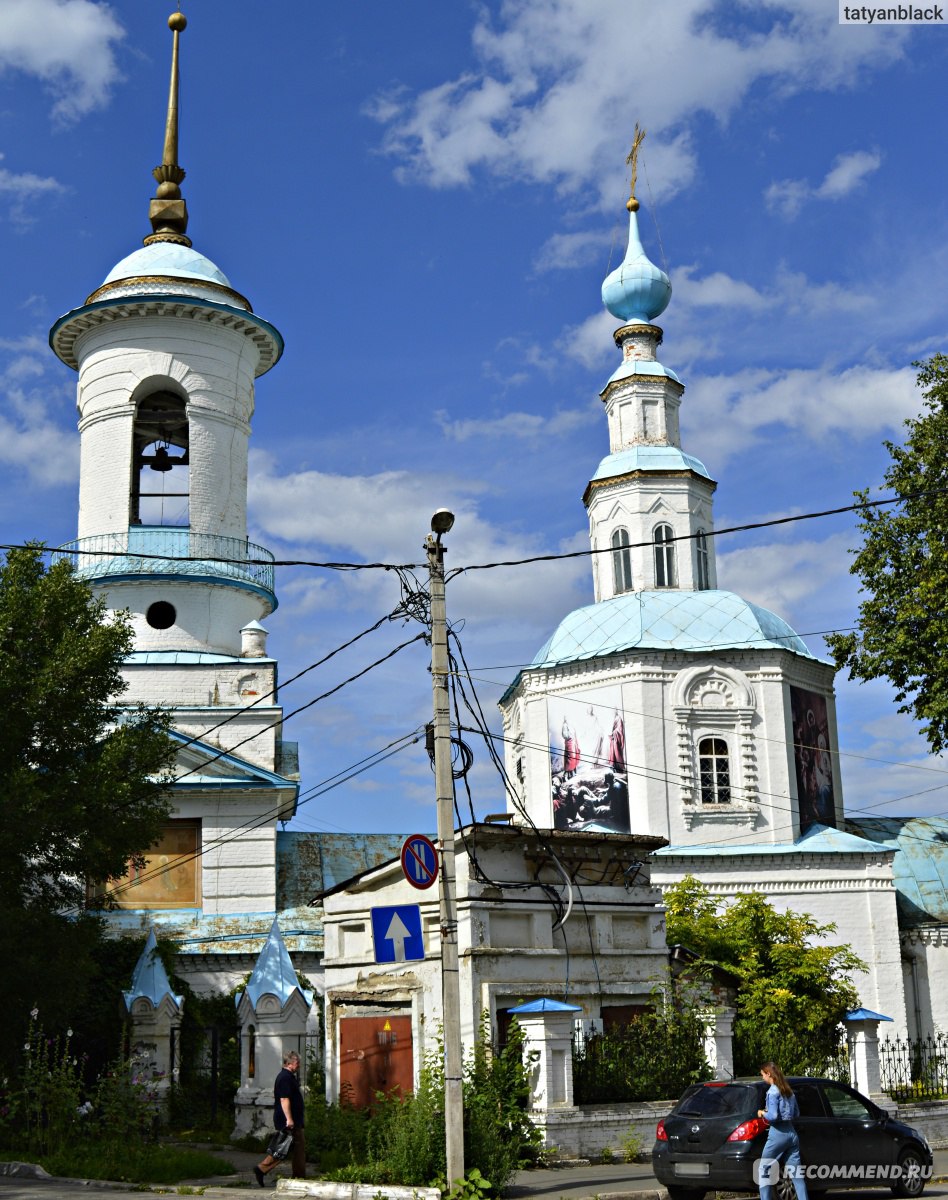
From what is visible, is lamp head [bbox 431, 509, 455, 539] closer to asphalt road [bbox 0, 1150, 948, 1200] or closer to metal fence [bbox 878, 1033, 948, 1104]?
asphalt road [bbox 0, 1150, 948, 1200]

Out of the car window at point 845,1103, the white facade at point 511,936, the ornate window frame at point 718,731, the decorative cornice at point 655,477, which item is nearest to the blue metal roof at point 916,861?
the ornate window frame at point 718,731

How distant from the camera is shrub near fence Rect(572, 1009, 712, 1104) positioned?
58.1 feet

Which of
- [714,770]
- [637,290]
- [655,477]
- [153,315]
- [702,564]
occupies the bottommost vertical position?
[714,770]

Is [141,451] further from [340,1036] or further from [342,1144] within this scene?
[342,1144]

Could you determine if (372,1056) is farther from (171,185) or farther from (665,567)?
(171,185)

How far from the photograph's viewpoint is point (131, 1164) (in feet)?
51.2

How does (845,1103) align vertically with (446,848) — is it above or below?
below

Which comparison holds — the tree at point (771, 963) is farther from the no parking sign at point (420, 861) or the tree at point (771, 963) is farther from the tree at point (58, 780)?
the tree at point (58, 780)

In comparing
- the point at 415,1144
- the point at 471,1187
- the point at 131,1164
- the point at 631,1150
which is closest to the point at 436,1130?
the point at 415,1144

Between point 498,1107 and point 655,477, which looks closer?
point 498,1107

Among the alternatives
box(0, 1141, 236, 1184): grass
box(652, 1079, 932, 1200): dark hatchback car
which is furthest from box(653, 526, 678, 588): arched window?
box(0, 1141, 236, 1184): grass

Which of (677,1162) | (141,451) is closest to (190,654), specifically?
(141,451)

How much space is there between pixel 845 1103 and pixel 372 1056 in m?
6.69

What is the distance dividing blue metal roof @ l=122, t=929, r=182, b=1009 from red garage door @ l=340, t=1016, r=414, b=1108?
4.47 m
